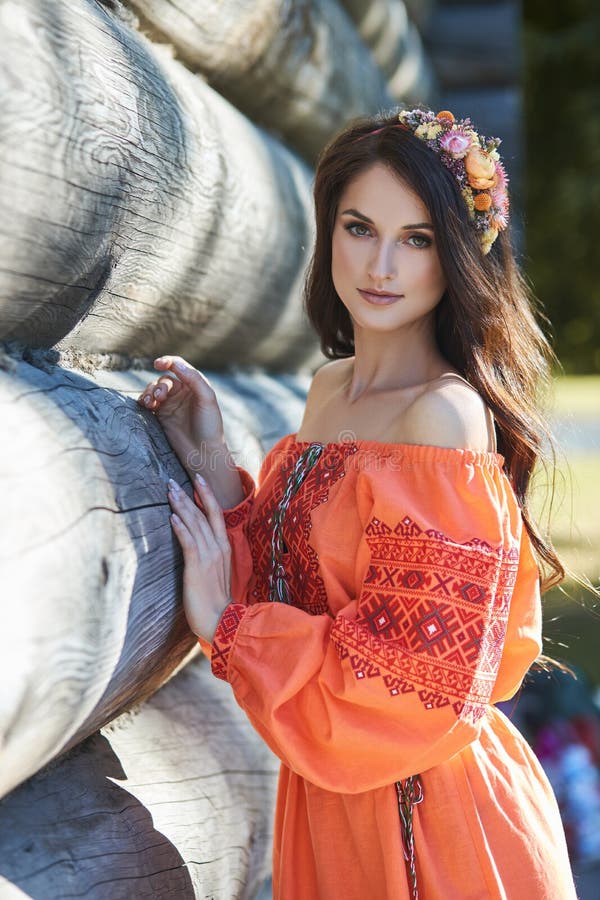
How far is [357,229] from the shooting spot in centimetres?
196

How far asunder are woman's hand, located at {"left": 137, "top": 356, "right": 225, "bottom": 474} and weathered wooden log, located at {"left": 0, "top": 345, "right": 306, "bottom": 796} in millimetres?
108

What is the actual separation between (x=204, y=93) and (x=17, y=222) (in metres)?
1.02

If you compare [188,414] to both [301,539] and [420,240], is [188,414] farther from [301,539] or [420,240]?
[420,240]

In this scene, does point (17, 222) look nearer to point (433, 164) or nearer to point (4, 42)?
Result: point (4, 42)

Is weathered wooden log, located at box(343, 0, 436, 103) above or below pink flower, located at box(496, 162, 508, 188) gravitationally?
above

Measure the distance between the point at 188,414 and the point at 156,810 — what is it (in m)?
0.67

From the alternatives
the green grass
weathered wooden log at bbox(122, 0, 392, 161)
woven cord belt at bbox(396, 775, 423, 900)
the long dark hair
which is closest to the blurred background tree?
the green grass

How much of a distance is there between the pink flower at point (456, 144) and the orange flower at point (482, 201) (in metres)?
0.08

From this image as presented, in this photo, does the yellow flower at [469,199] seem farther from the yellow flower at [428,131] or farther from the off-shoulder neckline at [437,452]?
the off-shoulder neckline at [437,452]

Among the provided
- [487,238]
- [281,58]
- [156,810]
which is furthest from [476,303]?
[281,58]

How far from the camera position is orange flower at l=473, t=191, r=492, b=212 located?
1927 millimetres

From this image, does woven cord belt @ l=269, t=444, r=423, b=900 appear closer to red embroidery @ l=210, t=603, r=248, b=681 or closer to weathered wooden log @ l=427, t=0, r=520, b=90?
red embroidery @ l=210, t=603, r=248, b=681

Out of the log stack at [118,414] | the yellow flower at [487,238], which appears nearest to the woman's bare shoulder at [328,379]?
the log stack at [118,414]

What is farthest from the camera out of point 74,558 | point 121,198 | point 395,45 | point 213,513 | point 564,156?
point 564,156
